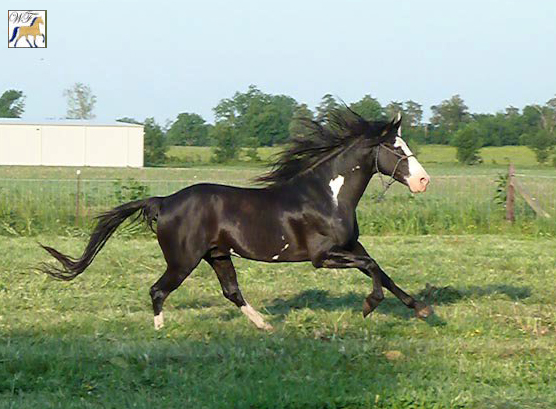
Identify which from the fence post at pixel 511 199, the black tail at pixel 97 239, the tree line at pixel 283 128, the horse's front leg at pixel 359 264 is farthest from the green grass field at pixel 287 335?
the tree line at pixel 283 128

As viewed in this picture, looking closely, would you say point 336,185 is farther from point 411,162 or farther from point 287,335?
point 287,335

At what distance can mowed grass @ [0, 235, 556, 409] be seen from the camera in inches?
249

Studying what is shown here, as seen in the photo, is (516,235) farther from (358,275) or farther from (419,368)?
(419,368)

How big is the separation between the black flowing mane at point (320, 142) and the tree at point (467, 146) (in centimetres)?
4555

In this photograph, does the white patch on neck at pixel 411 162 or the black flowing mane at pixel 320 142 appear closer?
the white patch on neck at pixel 411 162

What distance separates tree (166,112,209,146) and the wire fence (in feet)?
192

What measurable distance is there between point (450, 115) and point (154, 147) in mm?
21246

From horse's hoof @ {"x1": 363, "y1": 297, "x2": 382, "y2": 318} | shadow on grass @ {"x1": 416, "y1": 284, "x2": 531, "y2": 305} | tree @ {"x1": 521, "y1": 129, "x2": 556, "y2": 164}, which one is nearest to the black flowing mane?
horse's hoof @ {"x1": 363, "y1": 297, "x2": 382, "y2": 318}

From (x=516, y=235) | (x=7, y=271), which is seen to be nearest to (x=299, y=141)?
(x=7, y=271)

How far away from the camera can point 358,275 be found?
12.6m

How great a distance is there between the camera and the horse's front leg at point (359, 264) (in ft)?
28.2

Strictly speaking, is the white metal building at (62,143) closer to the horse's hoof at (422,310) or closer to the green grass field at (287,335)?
the green grass field at (287,335)

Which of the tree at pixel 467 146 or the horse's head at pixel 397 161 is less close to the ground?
the horse's head at pixel 397 161

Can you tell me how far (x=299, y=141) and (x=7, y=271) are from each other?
519 centimetres
